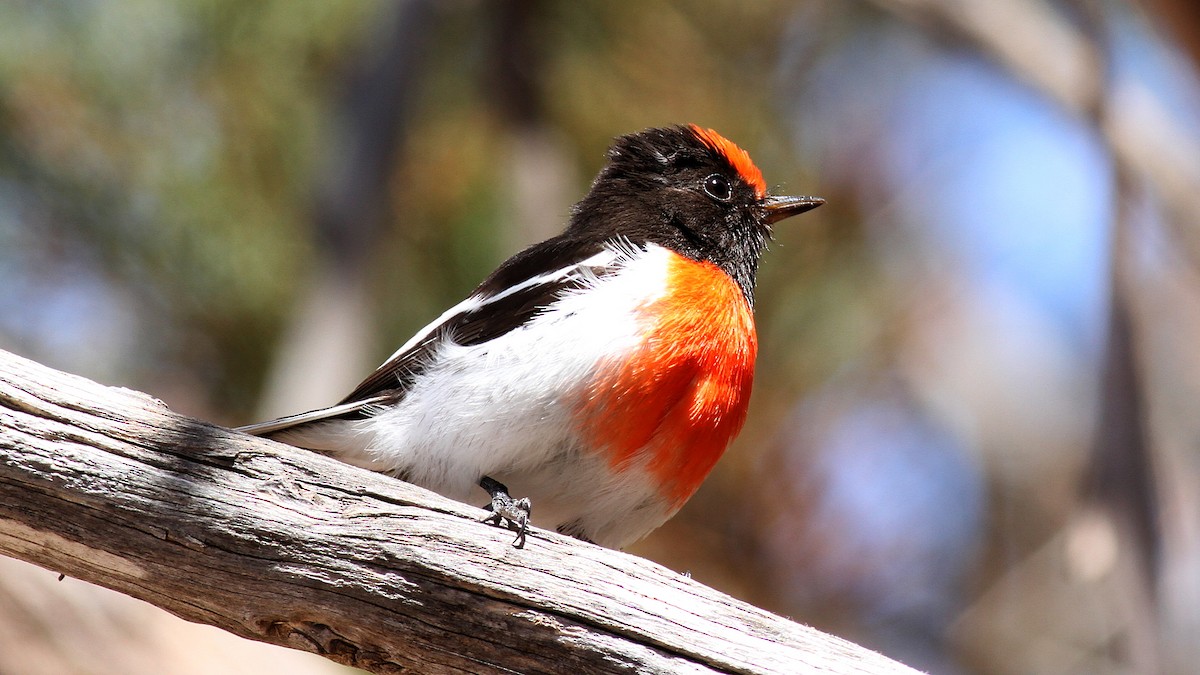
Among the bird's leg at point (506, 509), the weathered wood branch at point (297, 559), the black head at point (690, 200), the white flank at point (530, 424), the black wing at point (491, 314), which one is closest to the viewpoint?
the weathered wood branch at point (297, 559)

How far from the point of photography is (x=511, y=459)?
331 cm

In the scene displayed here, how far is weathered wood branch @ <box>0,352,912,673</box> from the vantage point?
258cm

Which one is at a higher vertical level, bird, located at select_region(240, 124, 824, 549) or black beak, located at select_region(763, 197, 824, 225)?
black beak, located at select_region(763, 197, 824, 225)

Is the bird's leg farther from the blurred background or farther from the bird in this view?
the blurred background

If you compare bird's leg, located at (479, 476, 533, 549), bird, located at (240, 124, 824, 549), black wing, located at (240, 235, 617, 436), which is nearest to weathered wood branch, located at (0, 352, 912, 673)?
bird's leg, located at (479, 476, 533, 549)

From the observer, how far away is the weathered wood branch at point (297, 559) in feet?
8.47

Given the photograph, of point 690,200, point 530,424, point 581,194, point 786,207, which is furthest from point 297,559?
point 581,194

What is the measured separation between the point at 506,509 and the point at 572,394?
435 millimetres

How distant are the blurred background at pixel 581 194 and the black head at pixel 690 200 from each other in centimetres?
183

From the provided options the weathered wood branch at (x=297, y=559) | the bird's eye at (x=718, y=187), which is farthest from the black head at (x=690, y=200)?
the weathered wood branch at (x=297, y=559)

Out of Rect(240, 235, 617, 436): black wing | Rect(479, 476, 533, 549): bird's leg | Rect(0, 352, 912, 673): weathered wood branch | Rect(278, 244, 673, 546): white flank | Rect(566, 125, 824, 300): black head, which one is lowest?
Rect(0, 352, 912, 673): weathered wood branch

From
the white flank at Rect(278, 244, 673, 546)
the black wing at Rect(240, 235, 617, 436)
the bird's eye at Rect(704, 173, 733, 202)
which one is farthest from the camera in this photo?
the bird's eye at Rect(704, 173, 733, 202)

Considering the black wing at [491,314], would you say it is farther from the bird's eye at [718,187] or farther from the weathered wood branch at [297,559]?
the weathered wood branch at [297,559]

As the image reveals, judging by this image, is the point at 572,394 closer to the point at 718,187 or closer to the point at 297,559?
the point at 297,559
